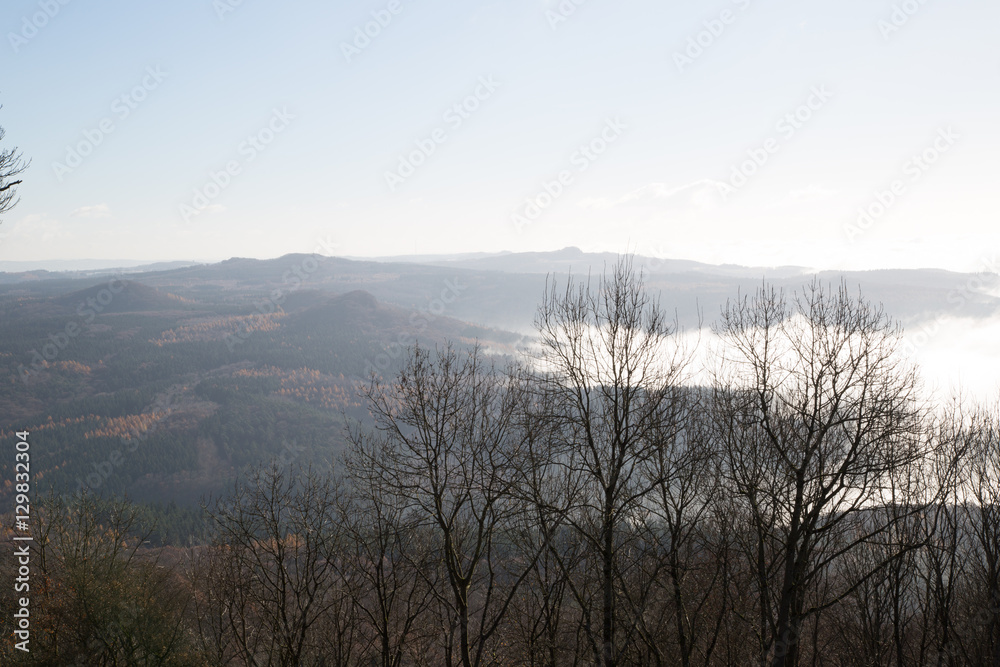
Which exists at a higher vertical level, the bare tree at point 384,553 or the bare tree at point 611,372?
the bare tree at point 611,372

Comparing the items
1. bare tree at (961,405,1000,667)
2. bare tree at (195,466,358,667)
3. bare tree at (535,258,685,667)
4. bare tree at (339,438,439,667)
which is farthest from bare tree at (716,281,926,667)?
bare tree at (195,466,358,667)

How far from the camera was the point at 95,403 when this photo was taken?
172 metres

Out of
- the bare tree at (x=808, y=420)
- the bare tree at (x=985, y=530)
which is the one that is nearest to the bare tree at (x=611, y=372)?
the bare tree at (x=808, y=420)

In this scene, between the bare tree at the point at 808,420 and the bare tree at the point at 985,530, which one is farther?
the bare tree at the point at 985,530

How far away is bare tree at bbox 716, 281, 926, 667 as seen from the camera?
12.6m

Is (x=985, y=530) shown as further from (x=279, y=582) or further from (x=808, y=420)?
(x=279, y=582)

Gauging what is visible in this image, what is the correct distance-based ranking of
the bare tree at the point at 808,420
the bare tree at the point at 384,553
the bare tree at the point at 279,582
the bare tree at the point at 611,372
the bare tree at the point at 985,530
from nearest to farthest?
the bare tree at the point at 808,420 < the bare tree at the point at 611,372 < the bare tree at the point at 384,553 < the bare tree at the point at 985,530 < the bare tree at the point at 279,582

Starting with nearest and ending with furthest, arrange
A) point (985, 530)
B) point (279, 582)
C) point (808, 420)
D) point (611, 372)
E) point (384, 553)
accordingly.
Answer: point (611, 372) < point (808, 420) < point (985, 530) < point (384, 553) < point (279, 582)

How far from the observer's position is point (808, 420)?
1493 centimetres

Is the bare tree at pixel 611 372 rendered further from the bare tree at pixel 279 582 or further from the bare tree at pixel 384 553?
the bare tree at pixel 279 582

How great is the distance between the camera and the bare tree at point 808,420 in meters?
12.6

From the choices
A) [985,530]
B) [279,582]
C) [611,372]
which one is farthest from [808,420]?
[279,582]

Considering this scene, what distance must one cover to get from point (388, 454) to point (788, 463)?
10.7m

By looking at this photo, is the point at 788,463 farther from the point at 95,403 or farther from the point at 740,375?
the point at 95,403
